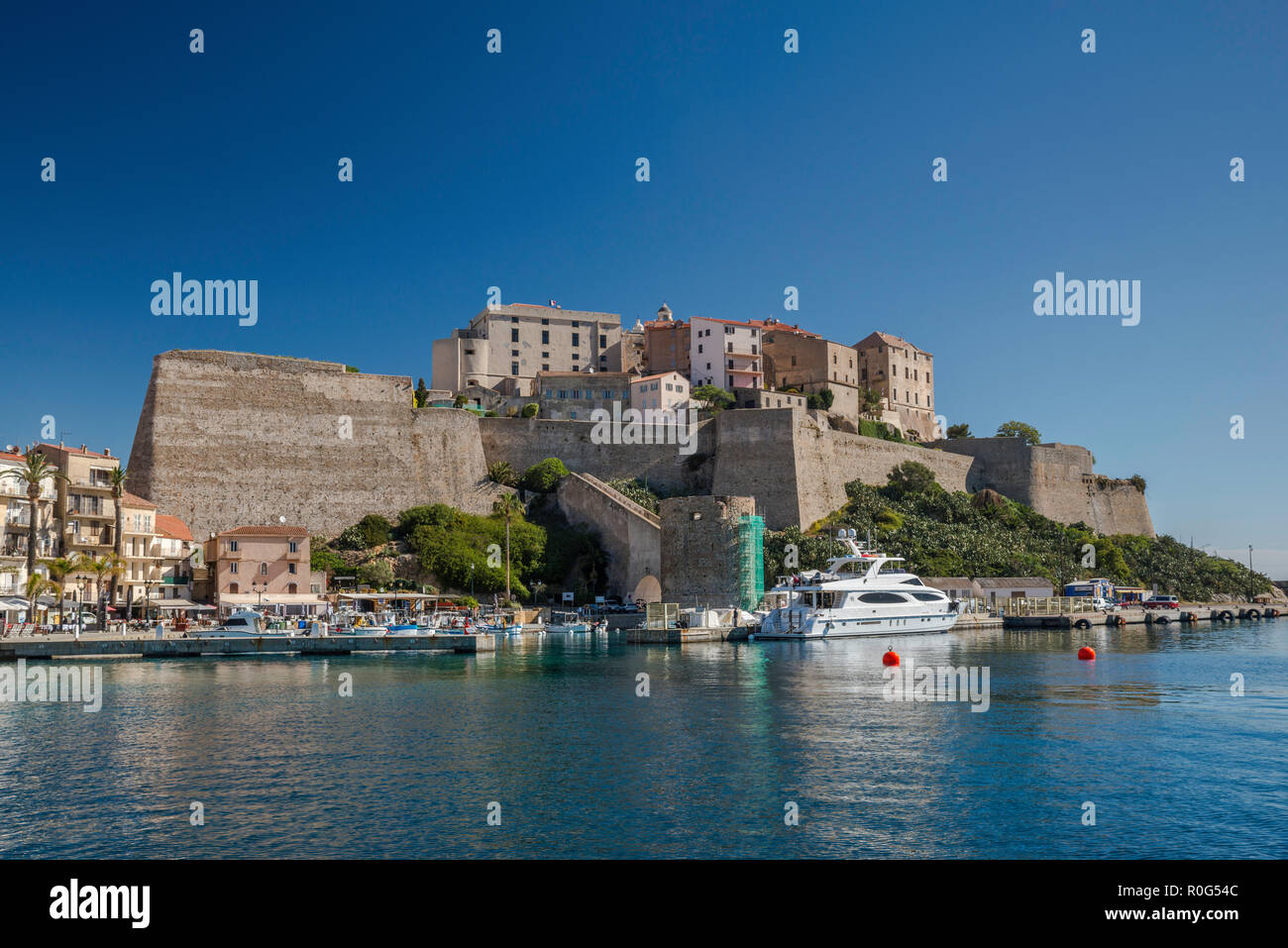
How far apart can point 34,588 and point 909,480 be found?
38991 millimetres

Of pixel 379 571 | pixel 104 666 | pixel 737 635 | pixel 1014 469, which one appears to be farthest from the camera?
pixel 1014 469

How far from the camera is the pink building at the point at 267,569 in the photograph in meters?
34.8

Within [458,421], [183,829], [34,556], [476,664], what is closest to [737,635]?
[476,664]

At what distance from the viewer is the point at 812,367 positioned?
192ft

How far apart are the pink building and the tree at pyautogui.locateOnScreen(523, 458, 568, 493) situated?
446 inches

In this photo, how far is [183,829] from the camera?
372 inches

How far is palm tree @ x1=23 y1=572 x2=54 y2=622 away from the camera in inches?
1153

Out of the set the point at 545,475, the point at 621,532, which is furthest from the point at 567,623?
the point at 545,475

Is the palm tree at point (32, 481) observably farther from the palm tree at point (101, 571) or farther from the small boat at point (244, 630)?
the small boat at point (244, 630)

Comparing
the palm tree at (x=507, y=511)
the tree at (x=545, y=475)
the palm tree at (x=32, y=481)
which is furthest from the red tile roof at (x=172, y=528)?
the tree at (x=545, y=475)

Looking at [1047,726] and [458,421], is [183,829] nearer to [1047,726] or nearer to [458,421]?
[1047,726]

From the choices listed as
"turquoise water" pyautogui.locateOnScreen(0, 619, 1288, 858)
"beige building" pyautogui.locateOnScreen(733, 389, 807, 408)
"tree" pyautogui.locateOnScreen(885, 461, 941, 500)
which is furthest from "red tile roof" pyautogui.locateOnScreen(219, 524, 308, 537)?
"tree" pyautogui.locateOnScreen(885, 461, 941, 500)

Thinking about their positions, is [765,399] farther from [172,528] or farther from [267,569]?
[172,528]

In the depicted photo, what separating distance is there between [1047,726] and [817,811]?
21.5ft
